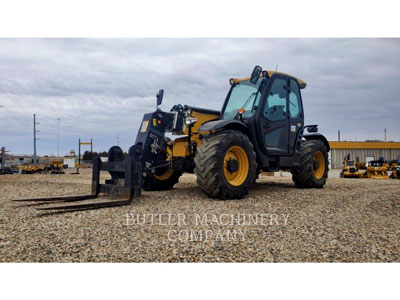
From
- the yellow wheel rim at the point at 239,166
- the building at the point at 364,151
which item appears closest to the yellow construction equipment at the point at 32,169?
the yellow wheel rim at the point at 239,166

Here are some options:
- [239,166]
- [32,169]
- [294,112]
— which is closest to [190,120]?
[239,166]

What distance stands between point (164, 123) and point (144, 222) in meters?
3.21

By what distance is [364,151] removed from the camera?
39156 millimetres

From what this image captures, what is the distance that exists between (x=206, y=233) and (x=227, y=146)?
239 centimetres

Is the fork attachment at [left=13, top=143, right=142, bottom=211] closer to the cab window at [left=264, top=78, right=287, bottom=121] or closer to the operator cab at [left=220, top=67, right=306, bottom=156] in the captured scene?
the operator cab at [left=220, top=67, right=306, bottom=156]

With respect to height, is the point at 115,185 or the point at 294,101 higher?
the point at 294,101

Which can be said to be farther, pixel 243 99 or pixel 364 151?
pixel 364 151

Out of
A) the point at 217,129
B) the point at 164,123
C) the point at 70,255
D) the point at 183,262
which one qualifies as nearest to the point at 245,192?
the point at 217,129

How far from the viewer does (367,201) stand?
657 cm

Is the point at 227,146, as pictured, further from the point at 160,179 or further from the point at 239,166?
the point at 160,179

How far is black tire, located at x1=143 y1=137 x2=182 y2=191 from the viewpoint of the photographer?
24.3 ft

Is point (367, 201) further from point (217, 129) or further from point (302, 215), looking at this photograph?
point (217, 129)

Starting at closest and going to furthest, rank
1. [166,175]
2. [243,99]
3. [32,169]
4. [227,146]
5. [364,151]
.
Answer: [227,146] → [243,99] → [166,175] → [32,169] → [364,151]

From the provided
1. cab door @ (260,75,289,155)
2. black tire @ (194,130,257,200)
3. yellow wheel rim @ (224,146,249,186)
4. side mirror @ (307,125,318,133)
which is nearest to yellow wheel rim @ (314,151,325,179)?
side mirror @ (307,125,318,133)
